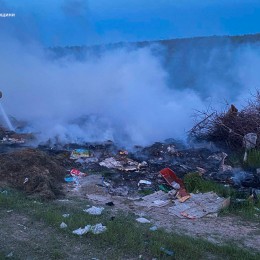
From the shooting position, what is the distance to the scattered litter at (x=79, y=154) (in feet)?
29.6

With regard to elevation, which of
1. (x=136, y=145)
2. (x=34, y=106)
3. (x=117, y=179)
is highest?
(x=34, y=106)

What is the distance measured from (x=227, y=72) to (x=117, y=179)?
9.12 meters

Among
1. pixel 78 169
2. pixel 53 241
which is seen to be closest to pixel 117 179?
pixel 78 169

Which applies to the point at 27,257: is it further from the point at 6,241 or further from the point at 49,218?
the point at 49,218

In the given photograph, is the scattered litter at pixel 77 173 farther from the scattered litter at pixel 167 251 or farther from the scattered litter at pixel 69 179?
the scattered litter at pixel 167 251

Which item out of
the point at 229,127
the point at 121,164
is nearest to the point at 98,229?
the point at 121,164

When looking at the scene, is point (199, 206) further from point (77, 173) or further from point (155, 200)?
point (77, 173)

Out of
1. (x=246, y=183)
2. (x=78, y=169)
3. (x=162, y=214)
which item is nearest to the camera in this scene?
(x=162, y=214)

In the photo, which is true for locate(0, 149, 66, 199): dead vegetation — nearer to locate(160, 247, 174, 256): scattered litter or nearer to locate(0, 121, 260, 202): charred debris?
locate(0, 121, 260, 202): charred debris

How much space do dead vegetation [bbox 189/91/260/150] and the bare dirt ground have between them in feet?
11.3

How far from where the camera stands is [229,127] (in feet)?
31.8

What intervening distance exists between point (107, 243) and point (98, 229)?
12.7 inches

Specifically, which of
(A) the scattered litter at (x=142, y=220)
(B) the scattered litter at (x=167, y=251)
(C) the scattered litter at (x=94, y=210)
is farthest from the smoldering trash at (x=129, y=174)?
(B) the scattered litter at (x=167, y=251)

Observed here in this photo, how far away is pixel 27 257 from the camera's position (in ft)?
15.0
